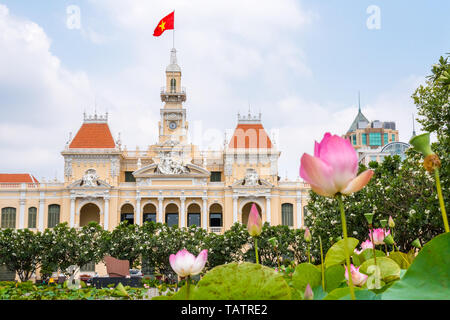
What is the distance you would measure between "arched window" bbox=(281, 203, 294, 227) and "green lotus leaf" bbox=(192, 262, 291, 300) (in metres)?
36.7

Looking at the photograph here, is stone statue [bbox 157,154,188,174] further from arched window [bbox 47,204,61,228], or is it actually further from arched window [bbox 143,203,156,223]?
arched window [bbox 47,204,61,228]

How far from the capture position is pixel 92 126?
41.3 metres

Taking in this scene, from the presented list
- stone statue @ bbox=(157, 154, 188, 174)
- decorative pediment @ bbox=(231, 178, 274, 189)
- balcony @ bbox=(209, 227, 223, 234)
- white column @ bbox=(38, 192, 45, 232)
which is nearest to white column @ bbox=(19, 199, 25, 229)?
white column @ bbox=(38, 192, 45, 232)

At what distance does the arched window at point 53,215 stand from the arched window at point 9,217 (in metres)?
2.77

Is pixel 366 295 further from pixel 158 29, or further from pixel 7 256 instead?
pixel 158 29

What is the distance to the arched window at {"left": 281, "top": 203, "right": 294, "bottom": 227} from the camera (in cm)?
3759

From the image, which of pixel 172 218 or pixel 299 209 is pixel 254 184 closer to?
pixel 299 209

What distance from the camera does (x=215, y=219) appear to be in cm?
3844

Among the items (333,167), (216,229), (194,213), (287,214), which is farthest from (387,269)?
(194,213)

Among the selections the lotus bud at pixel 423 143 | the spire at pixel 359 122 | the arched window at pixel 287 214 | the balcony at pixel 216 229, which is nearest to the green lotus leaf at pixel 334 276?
the lotus bud at pixel 423 143

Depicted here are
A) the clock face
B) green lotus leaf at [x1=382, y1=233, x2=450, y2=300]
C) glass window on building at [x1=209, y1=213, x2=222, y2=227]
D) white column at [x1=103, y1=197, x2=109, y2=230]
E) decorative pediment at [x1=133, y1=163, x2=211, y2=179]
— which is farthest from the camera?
the clock face

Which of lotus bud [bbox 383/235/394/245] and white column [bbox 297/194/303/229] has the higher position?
white column [bbox 297/194/303/229]

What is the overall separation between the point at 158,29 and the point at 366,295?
116 feet

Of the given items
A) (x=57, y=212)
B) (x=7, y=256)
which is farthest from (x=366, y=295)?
(x=57, y=212)
